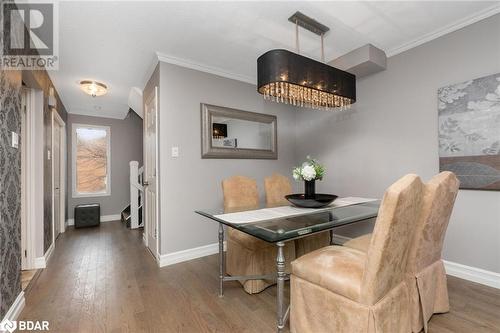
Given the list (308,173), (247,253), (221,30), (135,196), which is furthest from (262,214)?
(135,196)

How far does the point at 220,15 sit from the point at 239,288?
2.48m

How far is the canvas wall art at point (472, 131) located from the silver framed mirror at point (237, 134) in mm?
2118

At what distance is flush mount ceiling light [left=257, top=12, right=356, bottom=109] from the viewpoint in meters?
1.77

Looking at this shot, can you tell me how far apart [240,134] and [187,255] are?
1753mm

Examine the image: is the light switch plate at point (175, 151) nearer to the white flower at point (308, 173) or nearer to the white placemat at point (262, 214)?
the white placemat at point (262, 214)

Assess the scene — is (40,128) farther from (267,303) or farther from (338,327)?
(338,327)

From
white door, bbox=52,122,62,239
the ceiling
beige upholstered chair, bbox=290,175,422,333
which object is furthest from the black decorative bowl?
white door, bbox=52,122,62,239

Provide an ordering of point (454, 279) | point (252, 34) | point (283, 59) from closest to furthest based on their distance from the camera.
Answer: point (283, 59) < point (454, 279) < point (252, 34)

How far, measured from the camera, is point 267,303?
1.90m

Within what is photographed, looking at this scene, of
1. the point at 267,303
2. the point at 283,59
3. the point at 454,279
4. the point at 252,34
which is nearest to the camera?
the point at 283,59

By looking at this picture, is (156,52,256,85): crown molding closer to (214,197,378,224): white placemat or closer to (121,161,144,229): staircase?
(214,197,378,224): white placemat

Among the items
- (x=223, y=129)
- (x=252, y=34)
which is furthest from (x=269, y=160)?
(x=252, y=34)

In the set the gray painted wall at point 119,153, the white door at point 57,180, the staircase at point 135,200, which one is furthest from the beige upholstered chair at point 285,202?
the gray painted wall at point 119,153

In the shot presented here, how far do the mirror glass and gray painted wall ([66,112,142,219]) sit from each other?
11.0 feet
